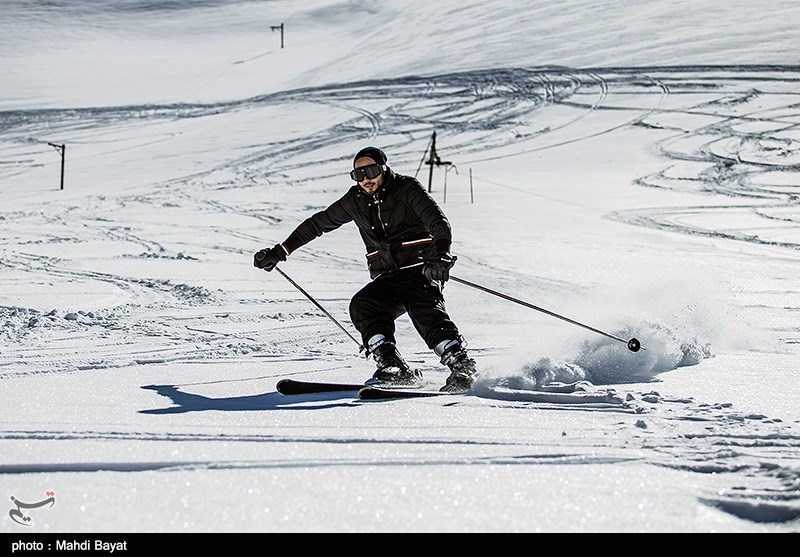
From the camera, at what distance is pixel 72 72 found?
40.0 m

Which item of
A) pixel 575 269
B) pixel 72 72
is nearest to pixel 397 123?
pixel 575 269

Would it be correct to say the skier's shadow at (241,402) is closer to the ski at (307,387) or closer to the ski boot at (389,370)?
the ski at (307,387)

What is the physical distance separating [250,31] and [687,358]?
1842 inches

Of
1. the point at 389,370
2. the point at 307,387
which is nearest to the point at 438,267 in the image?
the point at 389,370

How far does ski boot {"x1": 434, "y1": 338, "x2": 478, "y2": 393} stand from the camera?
4621 millimetres

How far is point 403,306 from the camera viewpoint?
5.12m

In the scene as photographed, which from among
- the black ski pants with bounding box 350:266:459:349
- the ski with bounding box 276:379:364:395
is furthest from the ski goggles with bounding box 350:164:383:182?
the ski with bounding box 276:379:364:395

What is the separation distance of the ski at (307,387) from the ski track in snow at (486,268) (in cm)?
7

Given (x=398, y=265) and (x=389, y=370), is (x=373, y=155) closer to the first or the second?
(x=398, y=265)

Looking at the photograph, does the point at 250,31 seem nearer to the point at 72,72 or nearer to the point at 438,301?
the point at 72,72

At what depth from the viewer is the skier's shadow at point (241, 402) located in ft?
13.3

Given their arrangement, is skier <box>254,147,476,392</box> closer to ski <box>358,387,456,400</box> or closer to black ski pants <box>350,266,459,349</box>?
black ski pants <box>350,266,459,349</box>

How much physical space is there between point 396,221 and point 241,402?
1.36 m

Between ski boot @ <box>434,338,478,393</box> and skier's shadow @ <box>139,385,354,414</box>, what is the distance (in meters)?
0.49
